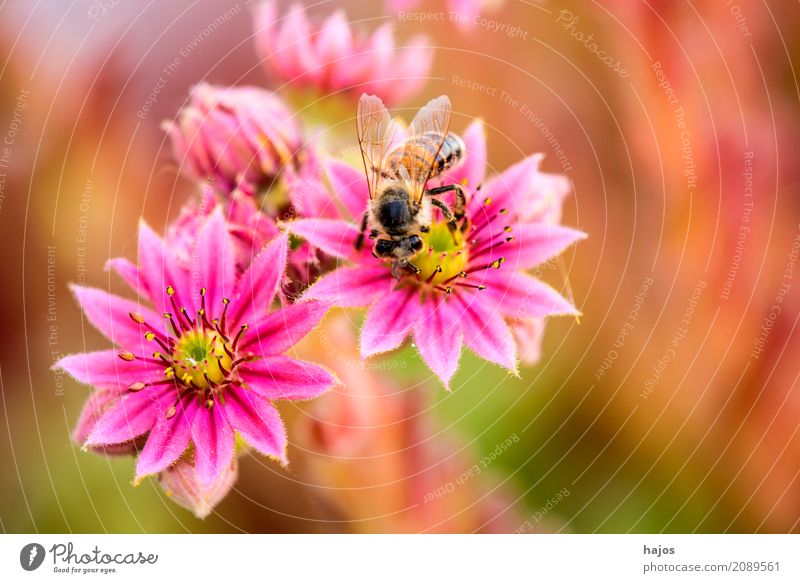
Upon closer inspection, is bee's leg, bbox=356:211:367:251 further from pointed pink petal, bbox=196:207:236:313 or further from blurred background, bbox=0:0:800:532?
blurred background, bbox=0:0:800:532

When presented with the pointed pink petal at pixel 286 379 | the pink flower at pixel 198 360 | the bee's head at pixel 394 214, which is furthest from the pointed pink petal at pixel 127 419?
the bee's head at pixel 394 214

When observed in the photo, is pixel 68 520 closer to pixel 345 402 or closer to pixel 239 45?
pixel 345 402

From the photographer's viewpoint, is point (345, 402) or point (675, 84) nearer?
point (345, 402)

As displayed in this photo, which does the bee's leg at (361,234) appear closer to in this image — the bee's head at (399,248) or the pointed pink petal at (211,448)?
the bee's head at (399,248)
